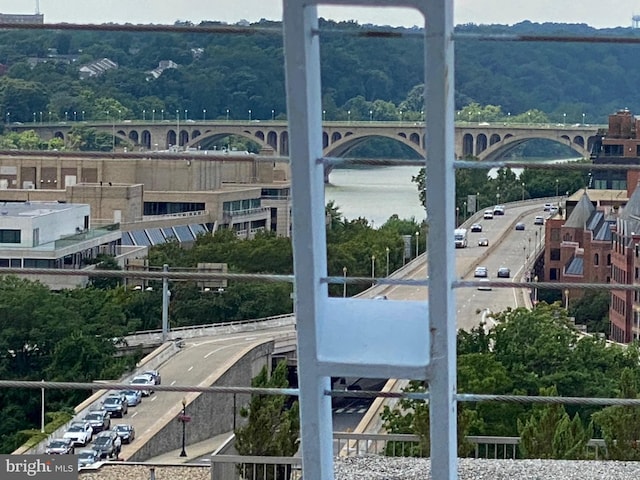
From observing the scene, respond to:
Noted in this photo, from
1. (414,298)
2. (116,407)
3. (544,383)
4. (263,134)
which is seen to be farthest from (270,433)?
(263,134)

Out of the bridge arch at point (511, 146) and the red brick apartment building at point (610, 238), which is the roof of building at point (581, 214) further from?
the bridge arch at point (511, 146)

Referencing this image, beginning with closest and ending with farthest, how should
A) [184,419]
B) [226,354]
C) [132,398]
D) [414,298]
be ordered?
1. [414,298]
2. [184,419]
3. [132,398]
4. [226,354]

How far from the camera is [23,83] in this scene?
1338 cm

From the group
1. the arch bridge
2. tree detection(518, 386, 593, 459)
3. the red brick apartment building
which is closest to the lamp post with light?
tree detection(518, 386, 593, 459)

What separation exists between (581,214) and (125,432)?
20.6ft

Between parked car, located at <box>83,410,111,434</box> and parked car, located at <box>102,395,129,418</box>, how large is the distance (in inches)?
2.9

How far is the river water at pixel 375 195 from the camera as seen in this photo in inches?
594

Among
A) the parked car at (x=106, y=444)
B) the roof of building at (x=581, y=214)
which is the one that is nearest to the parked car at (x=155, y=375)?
the parked car at (x=106, y=444)

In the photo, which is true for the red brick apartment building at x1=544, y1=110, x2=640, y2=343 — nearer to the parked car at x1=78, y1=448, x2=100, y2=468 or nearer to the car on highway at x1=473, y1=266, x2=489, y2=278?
the car on highway at x1=473, y1=266, x2=489, y2=278

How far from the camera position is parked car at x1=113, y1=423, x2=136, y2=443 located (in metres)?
5.00

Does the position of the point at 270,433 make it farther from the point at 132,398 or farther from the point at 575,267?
the point at 575,267

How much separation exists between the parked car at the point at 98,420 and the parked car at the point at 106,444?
0.14m

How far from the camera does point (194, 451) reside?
5172 mm

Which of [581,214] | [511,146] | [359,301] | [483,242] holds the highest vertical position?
[511,146]
